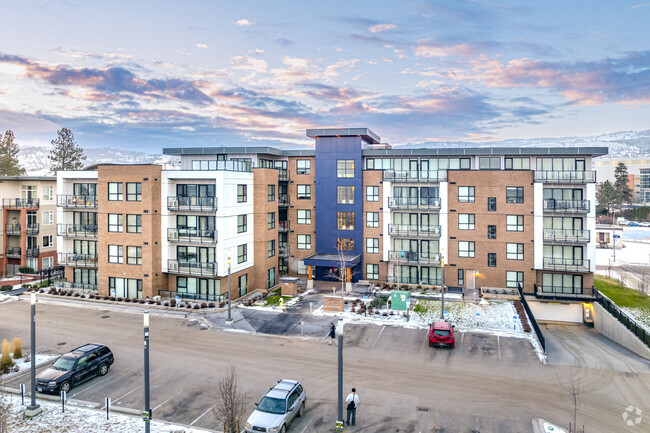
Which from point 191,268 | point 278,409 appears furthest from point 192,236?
point 278,409

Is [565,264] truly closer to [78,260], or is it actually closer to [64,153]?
[78,260]

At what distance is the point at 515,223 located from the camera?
141 feet

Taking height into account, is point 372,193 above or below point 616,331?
above

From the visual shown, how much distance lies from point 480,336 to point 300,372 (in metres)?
14.2

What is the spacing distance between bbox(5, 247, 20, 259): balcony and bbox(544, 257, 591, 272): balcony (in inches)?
2325

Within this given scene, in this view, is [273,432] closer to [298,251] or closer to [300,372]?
[300,372]

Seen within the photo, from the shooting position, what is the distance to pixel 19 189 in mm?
52531

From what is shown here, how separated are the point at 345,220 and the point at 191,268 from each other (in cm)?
1782

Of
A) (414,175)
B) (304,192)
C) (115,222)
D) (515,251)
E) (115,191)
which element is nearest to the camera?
(115,191)

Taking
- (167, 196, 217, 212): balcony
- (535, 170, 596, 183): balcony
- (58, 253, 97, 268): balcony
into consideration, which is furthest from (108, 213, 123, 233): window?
(535, 170, 596, 183): balcony

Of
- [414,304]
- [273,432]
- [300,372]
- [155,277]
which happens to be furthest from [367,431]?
[155,277]

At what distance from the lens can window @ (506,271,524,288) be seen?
141 ft

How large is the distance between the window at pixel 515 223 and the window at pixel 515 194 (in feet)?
5.23

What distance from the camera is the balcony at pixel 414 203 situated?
4481 cm
